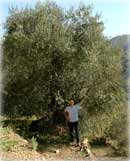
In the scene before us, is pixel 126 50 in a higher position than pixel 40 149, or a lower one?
higher

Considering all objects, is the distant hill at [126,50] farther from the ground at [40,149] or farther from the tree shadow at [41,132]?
the tree shadow at [41,132]

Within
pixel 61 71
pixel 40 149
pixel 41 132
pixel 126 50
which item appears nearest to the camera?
pixel 40 149

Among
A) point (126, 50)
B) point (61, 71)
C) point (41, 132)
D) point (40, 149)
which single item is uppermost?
point (126, 50)

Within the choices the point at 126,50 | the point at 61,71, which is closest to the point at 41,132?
the point at 61,71

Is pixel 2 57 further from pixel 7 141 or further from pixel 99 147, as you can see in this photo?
pixel 7 141

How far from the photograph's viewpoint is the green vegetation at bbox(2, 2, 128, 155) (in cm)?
2073

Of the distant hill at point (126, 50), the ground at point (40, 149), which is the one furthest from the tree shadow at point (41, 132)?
the distant hill at point (126, 50)

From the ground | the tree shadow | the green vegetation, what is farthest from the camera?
the green vegetation

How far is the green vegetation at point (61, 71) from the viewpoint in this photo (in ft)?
68.0

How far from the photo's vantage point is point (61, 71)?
20906 millimetres

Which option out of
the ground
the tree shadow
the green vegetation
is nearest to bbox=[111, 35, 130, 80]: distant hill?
the green vegetation

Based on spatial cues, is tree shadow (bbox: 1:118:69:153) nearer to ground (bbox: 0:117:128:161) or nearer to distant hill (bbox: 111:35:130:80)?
ground (bbox: 0:117:128:161)

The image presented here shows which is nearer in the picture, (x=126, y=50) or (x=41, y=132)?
(x=41, y=132)

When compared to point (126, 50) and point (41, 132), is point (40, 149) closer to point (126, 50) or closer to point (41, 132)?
point (41, 132)
